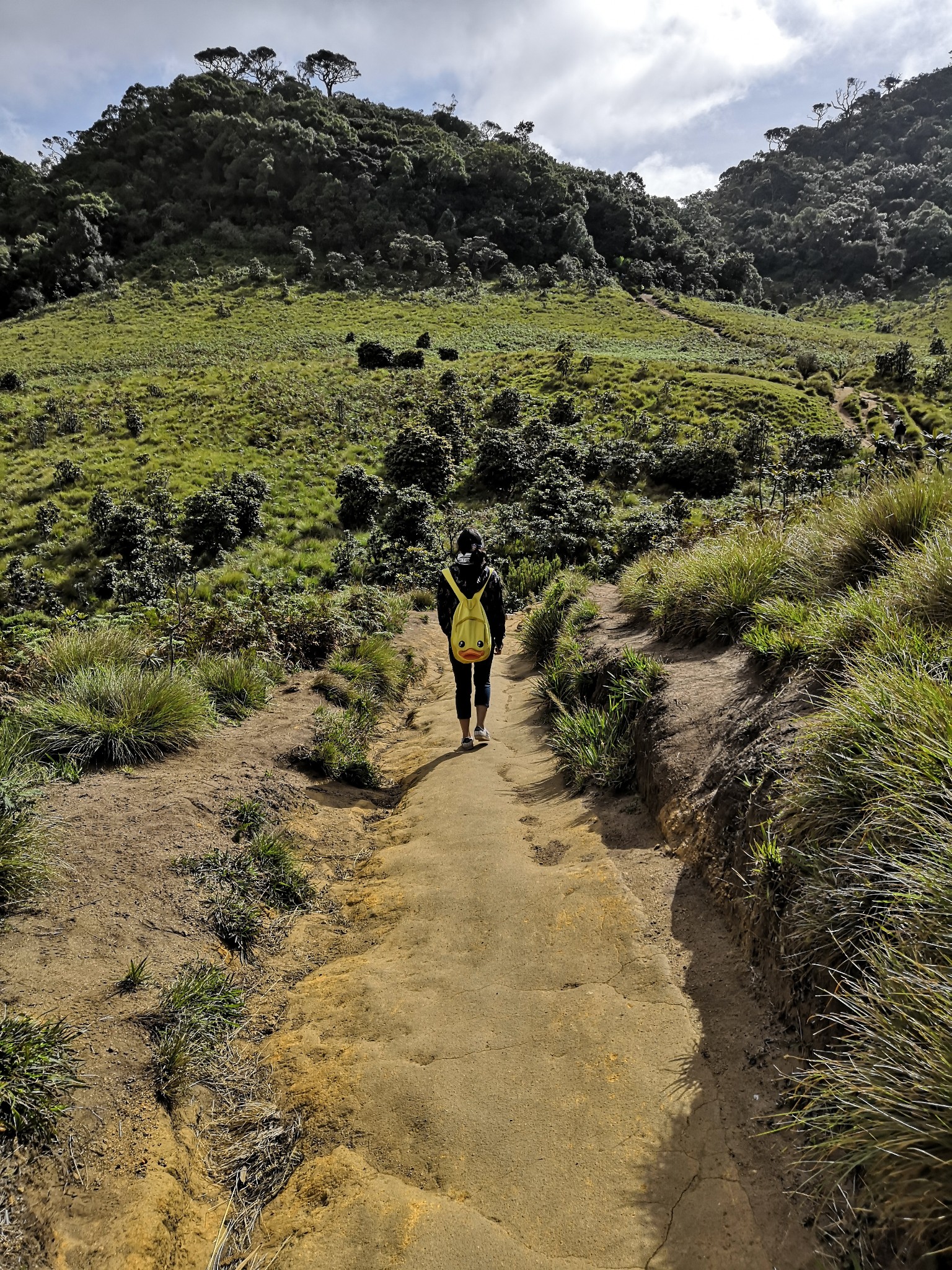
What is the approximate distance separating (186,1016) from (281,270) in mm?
71601

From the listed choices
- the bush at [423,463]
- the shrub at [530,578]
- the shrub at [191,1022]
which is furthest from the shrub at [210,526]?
the shrub at [191,1022]

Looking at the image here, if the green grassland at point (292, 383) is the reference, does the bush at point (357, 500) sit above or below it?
below

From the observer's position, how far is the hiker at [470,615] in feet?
18.4

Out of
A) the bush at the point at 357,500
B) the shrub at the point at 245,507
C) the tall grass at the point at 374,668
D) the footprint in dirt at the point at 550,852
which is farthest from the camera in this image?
the bush at the point at 357,500

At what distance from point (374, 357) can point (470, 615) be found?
106ft

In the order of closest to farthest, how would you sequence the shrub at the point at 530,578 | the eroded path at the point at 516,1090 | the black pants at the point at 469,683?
the eroded path at the point at 516,1090 < the black pants at the point at 469,683 < the shrub at the point at 530,578

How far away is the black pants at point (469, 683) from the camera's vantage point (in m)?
5.81

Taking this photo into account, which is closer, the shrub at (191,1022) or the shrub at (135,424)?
the shrub at (191,1022)

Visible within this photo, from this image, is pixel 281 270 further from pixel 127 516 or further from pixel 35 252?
pixel 127 516

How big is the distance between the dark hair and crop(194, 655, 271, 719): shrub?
2579mm

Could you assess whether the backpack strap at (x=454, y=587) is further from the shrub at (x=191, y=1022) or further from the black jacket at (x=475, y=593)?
the shrub at (x=191, y=1022)

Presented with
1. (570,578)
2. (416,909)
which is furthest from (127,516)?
(416,909)

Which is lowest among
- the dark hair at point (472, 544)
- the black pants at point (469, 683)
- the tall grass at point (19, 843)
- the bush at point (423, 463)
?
the black pants at point (469, 683)

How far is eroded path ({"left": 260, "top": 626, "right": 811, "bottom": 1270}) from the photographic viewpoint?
182 cm
